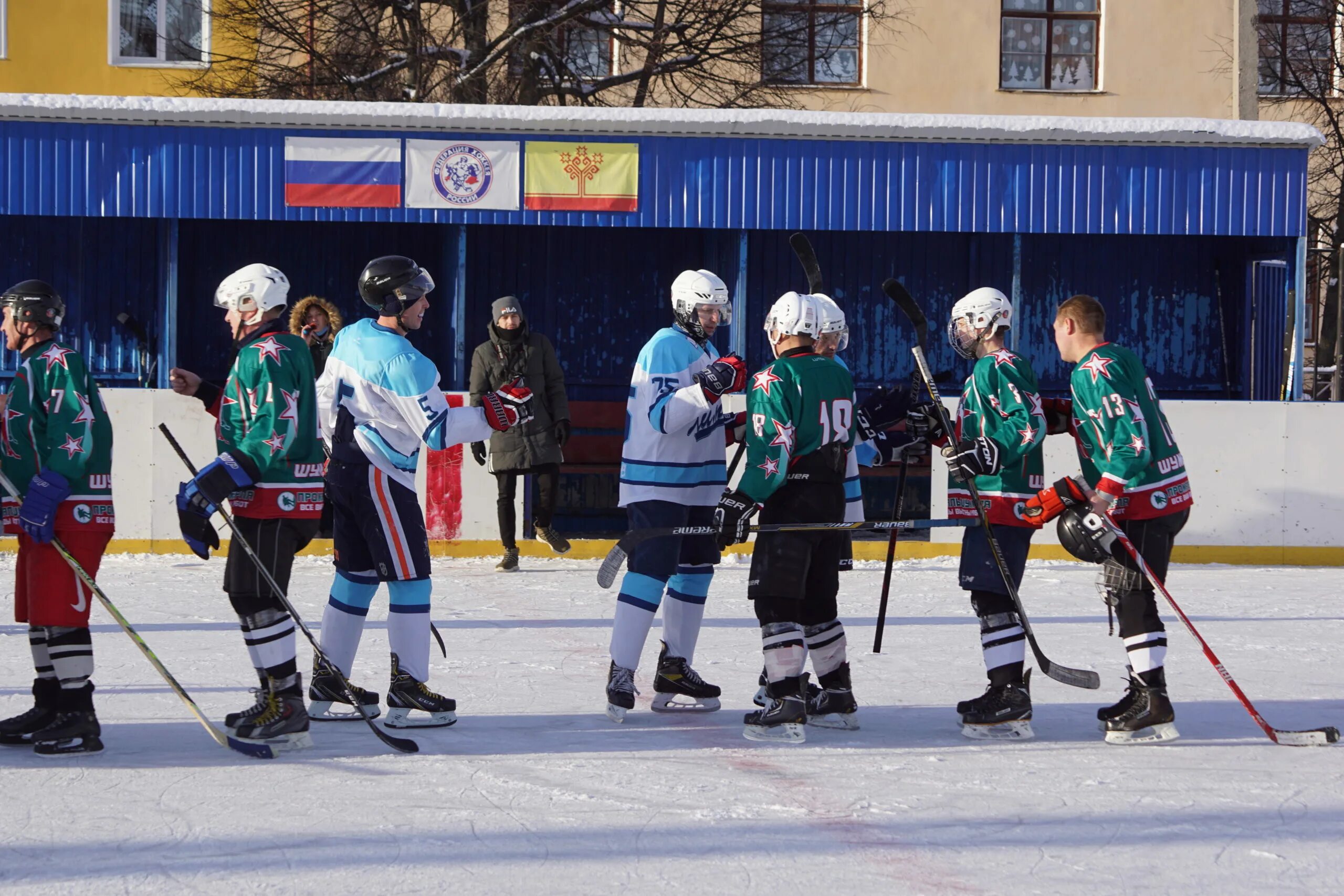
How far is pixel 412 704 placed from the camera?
525 centimetres

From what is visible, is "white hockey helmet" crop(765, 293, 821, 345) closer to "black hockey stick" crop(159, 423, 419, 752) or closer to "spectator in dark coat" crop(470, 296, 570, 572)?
"black hockey stick" crop(159, 423, 419, 752)

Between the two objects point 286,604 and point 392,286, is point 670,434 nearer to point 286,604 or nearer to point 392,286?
point 392,286

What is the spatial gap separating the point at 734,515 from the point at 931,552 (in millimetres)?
5737

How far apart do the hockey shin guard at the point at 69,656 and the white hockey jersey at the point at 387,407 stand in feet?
3.28

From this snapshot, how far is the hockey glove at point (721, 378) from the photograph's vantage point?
5.29 meters

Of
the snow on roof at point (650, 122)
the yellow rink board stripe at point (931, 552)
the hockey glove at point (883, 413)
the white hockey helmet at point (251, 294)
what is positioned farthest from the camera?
the snow on roof at point (650, 122)

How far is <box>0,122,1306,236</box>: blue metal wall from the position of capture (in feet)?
36.8

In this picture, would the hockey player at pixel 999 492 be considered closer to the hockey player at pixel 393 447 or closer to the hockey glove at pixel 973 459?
the hockey glove at pixel 973 459

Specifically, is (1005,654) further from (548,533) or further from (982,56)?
(982,56)

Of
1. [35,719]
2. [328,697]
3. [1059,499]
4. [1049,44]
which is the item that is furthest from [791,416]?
[1049,44]

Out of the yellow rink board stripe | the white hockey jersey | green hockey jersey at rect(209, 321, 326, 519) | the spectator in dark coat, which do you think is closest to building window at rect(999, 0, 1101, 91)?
the yellow rink board stripe

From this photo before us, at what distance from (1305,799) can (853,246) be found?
375 inches

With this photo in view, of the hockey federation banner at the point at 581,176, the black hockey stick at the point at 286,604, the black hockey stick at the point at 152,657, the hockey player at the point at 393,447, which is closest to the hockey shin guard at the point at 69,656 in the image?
the black hockey stick at the point at 152,657

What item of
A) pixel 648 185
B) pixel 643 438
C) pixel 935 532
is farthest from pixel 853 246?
pixel 643 438
